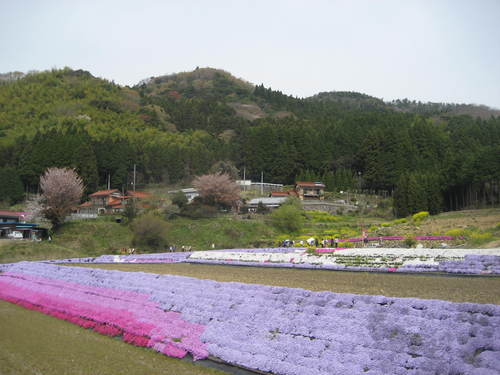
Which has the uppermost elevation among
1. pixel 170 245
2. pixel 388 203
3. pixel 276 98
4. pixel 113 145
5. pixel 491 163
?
pixel 276 98

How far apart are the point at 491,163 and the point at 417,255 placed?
28.8 m

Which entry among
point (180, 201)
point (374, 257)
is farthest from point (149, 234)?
point (374, 257)

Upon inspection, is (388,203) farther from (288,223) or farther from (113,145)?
(113,145)

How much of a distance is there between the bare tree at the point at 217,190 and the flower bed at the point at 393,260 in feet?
86.9

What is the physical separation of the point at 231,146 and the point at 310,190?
899 inches

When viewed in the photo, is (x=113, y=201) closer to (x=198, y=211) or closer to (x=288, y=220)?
(x=198, y=211)

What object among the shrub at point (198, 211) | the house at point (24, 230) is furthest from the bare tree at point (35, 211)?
the shrub at point (198, 211)

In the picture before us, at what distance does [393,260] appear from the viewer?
65.3 feet

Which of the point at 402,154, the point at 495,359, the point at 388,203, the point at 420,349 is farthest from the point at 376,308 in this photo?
the point at 402,154

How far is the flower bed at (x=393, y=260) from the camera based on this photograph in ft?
56.4

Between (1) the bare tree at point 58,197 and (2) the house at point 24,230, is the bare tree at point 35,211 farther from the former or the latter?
(2) the house at point 24,230

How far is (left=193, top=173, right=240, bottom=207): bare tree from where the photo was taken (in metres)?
53.2

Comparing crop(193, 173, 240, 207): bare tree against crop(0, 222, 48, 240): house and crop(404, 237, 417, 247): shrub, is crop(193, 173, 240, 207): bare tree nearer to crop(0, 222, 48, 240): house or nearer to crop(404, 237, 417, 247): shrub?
crop(0, 222, 48, 240): house

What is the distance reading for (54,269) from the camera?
2208cm
